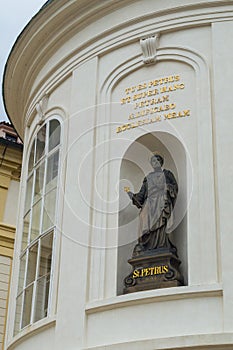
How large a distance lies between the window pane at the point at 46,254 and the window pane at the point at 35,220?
1.50 ft

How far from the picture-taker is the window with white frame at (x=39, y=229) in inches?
471

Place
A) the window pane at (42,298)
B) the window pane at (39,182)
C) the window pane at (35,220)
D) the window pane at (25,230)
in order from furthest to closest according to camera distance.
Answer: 1. the window pane at (25,230)
2. the window pane at (39,182)
3. the window pane at (35,220)
4. the window pane at (42,298)

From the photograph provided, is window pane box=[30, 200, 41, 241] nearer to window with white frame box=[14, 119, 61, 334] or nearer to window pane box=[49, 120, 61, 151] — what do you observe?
window with white frame box=[14, 119, 61, 334]

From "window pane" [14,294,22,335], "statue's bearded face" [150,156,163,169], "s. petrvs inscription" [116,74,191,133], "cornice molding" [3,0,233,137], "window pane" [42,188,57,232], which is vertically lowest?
"window pane" [14,294,22,335]

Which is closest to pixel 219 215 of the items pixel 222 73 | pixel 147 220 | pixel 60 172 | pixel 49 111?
pixel 147 220

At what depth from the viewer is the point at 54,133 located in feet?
42.9

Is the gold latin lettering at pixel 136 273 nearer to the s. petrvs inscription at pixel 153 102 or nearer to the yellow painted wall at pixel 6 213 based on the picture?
the s. petrvs inscription at pixel 153 102

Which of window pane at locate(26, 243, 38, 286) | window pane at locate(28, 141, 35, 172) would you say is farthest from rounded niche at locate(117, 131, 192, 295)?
window pane at locate(28, 141, 35, 172)

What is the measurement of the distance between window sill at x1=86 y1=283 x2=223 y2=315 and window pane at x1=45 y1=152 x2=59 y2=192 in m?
2.74

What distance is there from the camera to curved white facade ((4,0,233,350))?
986 cm

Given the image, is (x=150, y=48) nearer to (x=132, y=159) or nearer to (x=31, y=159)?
(x=132, y=159)

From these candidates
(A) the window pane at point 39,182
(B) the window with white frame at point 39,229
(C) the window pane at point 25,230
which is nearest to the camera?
(B) the window with white frame at point 39,229

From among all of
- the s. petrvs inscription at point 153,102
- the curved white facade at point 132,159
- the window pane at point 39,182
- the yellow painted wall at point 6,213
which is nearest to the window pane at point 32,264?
the curved white facade at point 132,159

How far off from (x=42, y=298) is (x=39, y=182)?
2.30 metres
